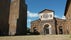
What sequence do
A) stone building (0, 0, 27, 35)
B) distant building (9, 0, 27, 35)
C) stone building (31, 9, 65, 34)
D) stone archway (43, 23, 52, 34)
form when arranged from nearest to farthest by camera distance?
stone building (0, 0, 27, 35) < distant building (9, 0, 27, 35) < stone building (31, 9, 65, 34) < stone archway (43, 23, 52, 34)

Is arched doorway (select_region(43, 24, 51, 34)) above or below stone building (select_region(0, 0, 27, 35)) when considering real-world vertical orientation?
below

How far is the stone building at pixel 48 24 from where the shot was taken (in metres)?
43.6

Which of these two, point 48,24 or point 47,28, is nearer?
point 48,24

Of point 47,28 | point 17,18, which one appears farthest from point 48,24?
point 17,18

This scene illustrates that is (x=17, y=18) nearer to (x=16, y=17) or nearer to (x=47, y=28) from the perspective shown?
(x=16, y=17)

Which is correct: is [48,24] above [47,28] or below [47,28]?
above

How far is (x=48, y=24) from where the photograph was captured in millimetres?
44000

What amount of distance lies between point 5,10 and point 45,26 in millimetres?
18229

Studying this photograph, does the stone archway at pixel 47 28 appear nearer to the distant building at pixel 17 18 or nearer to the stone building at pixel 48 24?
the stone building at pixel 48 24

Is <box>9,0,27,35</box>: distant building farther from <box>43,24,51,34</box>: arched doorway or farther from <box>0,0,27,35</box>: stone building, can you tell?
<box>43,24,51,34</box>: arched doorway

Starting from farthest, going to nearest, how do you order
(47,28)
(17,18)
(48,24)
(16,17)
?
(47,28) < (48,24) < (16,17) < (17,18)

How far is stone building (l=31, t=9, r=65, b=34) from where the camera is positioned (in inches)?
1716

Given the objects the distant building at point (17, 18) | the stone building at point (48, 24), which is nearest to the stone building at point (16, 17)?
the distant building at point (17, 18)

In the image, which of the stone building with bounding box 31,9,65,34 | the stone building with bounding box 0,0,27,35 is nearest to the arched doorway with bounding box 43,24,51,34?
the stone building with bounding box 31,9,65,34
